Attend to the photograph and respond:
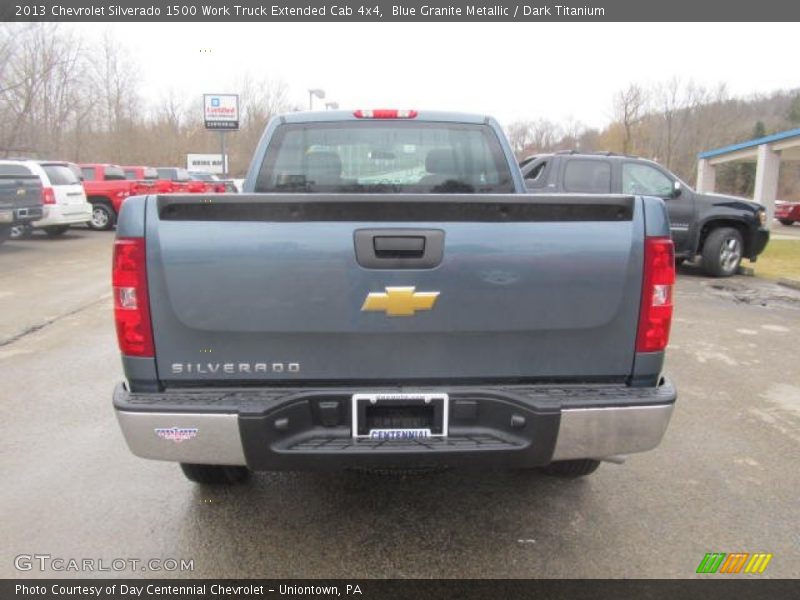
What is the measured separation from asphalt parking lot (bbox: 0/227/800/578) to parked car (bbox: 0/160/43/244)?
8.97m

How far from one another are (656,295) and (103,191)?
18506mm

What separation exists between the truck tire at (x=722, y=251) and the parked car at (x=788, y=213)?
21.9m

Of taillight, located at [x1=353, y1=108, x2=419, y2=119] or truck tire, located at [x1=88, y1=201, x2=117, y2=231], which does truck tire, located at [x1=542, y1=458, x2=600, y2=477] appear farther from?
truck tire, located at [x1=88, y1=201, x2=117, y2=231]

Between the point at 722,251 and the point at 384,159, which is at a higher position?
the point at 384,159

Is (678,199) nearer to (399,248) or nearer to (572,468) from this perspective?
(572,468)

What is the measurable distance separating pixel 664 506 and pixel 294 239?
2373mm

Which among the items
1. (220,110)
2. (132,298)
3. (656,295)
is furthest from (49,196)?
(656,295)

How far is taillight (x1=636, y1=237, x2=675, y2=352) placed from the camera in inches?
93.7

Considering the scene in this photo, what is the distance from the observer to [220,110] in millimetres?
24859

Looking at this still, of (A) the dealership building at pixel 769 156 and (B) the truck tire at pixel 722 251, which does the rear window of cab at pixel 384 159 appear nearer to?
(B) the truck tire at pixel 722 251

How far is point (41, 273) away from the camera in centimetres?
1060

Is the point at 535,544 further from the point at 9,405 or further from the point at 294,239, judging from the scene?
the point at 9,405

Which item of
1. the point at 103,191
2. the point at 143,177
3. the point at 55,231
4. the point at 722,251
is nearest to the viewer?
the point at 722,251

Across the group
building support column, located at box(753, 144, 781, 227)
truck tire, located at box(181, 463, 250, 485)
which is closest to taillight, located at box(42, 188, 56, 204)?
truck tire, located at box(181, 463, 250, 485)
